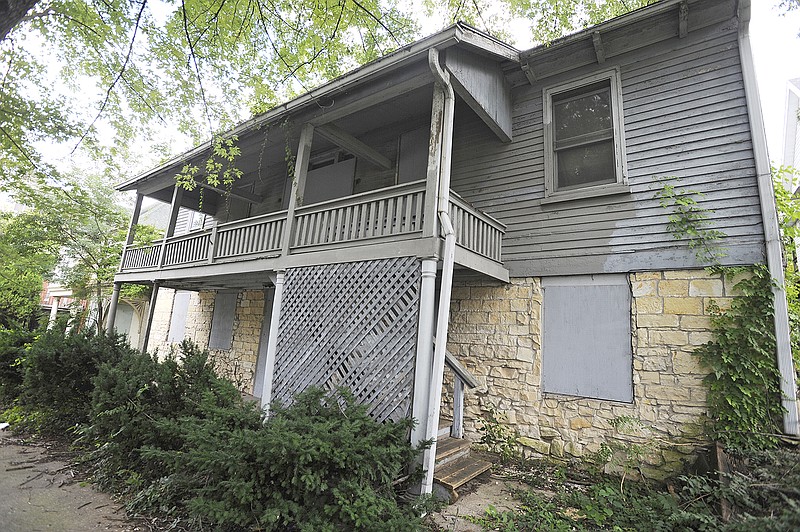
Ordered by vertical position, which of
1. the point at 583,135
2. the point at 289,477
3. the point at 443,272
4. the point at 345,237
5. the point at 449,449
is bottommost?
the point at 449,449

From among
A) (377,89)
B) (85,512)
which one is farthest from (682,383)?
(85,512)

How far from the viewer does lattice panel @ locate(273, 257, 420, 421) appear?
4473mm

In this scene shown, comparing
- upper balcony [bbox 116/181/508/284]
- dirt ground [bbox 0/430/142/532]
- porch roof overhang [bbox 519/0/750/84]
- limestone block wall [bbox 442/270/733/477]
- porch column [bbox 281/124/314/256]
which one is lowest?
dirt ground [bbox 0/430/142/532]

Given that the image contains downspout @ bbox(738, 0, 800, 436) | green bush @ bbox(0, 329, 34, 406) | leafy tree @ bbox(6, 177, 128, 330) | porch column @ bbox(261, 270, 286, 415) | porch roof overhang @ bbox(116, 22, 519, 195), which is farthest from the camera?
leafy tree @ bbox(6, 177, 128, 330)

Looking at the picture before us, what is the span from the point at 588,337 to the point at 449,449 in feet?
7.74

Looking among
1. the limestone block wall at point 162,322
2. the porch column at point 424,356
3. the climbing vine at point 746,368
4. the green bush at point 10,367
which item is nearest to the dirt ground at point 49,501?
the porch column at point 424,356

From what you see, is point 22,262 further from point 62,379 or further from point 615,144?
point 615,144

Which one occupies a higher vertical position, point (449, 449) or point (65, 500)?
point (449, 449)

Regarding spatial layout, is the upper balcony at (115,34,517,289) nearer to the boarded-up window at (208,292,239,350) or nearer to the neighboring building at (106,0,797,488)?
the neighboring building at (106,0,797,488)

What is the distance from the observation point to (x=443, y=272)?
14.7 feet

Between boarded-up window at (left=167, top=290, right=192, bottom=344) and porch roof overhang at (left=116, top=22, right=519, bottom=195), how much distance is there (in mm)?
6853

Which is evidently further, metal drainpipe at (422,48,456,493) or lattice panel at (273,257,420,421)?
lattice panel at (273,257,420,421)

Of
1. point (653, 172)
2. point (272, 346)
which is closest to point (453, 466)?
point (272, 346)

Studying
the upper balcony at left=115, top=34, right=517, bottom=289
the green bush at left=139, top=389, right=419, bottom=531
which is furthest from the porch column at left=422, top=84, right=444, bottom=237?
the green bush at left=139, top=389, right=419, bottom=531
